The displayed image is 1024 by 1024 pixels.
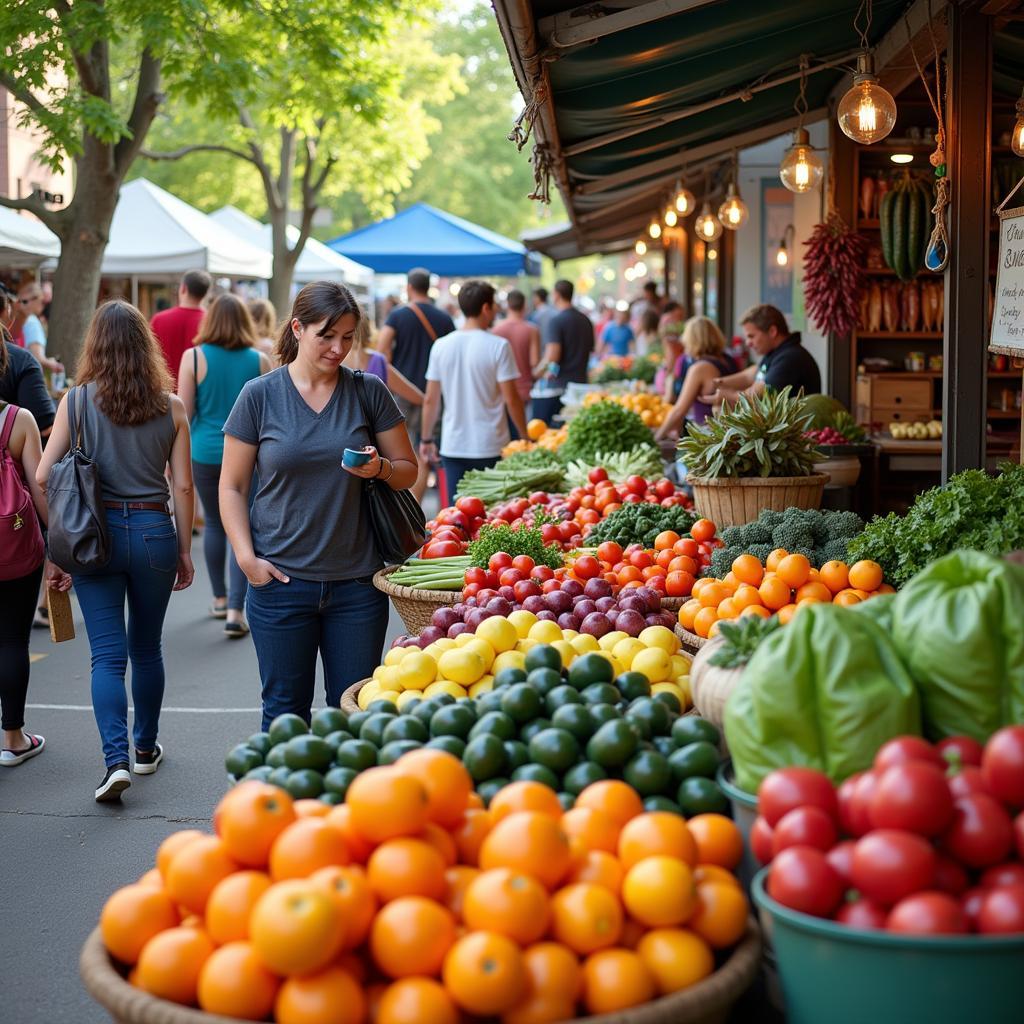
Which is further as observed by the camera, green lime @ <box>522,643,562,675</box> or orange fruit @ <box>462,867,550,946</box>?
green lime @ <box>522,643,562,675</box>

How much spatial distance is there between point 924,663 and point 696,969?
714 mm

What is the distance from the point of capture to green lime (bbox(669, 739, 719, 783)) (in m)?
2.81

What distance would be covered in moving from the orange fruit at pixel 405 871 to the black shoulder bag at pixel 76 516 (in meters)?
3.53

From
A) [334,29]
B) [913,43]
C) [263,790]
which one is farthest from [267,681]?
[334,29]

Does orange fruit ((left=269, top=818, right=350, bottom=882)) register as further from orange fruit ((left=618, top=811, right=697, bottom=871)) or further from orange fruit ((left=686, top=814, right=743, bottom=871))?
orange fruit ((left=686, top=814, right=743, bottom=871))

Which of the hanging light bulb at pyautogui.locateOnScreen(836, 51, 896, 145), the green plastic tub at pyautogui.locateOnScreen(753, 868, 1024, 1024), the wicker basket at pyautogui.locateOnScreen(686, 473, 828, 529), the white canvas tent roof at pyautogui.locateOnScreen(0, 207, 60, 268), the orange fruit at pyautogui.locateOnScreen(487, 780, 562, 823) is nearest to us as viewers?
the green plastic tub at pyautogui.locateOnScreen(753, 868, 1024, 1024)

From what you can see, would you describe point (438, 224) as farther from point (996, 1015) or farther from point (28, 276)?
point (996, 1015)

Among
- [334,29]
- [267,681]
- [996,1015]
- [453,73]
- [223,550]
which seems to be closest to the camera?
[996,1015]

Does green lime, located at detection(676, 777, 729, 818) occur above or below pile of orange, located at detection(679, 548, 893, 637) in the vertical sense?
below

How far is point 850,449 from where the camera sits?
8.17 m

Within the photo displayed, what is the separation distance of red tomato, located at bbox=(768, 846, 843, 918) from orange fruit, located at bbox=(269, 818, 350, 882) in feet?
2.49

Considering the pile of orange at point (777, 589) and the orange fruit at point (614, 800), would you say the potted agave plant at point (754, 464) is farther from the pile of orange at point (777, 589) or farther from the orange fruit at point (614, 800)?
the orange fruit at point (614, 800)

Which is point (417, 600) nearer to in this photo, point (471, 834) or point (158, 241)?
point (471, 834)

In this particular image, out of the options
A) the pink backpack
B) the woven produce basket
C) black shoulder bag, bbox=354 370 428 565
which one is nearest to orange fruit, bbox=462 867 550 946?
black shoulder bag, bbox=354 370 428 565
